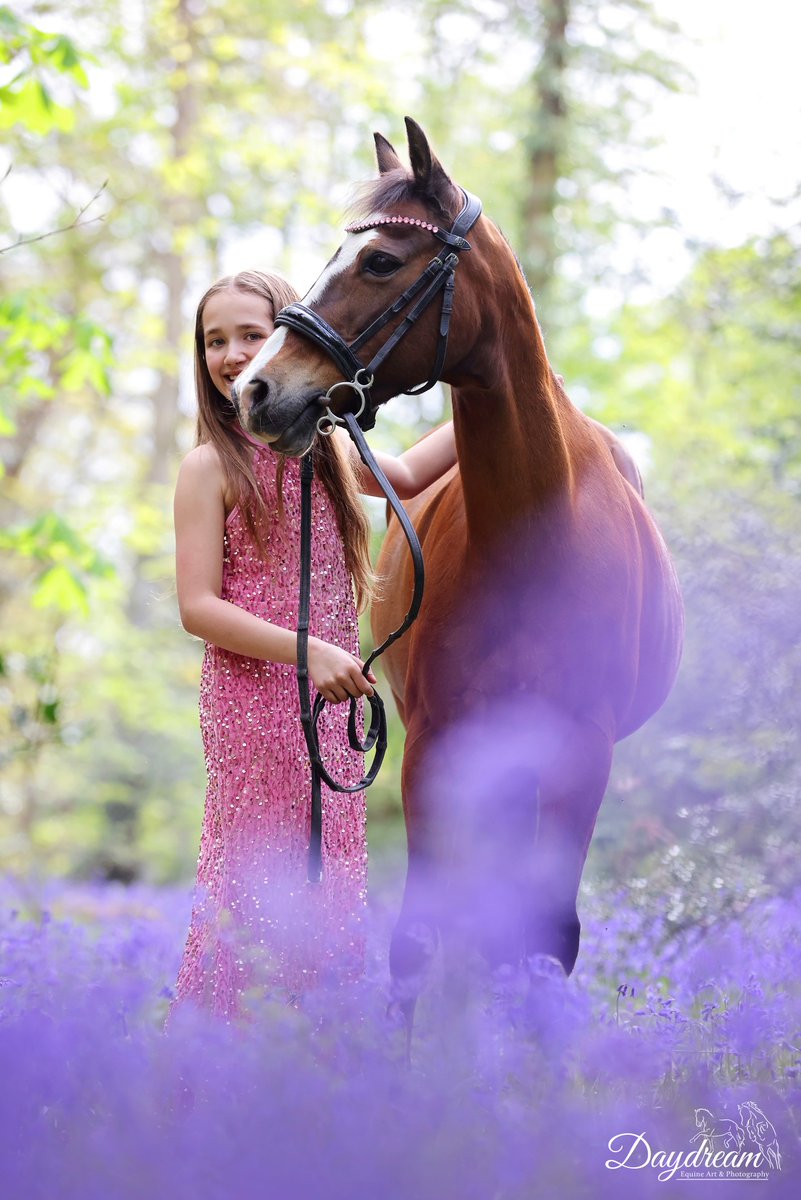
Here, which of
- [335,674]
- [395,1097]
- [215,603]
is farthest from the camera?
[215,603]

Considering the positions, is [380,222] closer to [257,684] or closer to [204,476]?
[204,476]

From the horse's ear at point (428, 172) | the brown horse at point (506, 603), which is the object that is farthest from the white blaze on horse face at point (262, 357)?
the horse's ear at point (428, 172)

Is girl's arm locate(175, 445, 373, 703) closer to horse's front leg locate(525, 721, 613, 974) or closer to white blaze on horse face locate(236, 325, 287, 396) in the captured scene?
white blaze on horse face locate(236, 325, 287, 396)

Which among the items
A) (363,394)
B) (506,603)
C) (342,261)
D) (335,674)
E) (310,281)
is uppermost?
(342,261)

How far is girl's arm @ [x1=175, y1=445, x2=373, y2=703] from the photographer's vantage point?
105 inches

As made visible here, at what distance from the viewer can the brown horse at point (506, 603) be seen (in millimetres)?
2885

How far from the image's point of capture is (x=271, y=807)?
2.97m

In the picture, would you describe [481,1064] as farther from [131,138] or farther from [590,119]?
[131,138]

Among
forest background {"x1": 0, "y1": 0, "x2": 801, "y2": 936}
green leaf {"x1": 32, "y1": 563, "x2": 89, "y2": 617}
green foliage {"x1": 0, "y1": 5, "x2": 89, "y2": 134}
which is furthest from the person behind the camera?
forest background {"x1": 0, "y1": 0, "x2": 801, "y2": 936}

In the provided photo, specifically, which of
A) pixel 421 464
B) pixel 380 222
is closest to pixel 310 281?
pixel 421 464

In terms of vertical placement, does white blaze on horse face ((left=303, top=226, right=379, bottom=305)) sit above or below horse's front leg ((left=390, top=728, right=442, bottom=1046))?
above

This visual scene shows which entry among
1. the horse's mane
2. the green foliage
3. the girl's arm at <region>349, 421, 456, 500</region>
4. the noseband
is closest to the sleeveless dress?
the noseband

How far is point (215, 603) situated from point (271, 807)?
54cm

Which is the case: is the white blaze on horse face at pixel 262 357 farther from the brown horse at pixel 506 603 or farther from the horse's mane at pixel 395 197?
the horse's mane at pixel 395 197
